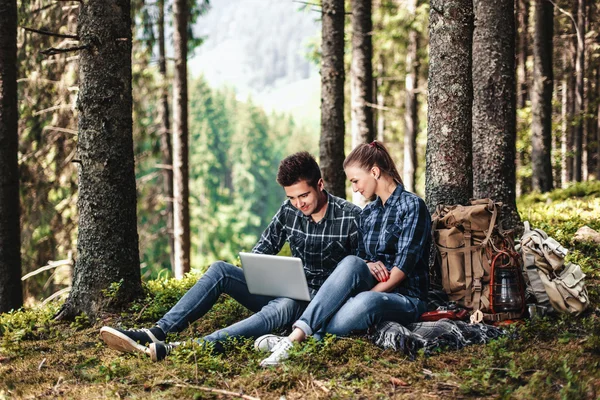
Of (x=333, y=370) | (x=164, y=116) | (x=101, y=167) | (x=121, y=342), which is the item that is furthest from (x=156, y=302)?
(x=164, y=116)

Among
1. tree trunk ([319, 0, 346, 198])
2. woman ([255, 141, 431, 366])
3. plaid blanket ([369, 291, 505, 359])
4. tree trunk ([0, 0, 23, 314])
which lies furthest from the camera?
tree trunk ([319, 0, 346, 198])

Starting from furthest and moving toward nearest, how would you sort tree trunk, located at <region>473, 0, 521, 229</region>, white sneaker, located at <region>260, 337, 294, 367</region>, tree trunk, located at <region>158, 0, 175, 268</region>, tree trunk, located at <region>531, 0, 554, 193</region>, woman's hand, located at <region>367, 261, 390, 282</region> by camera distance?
tree trunk, located at <region>158, 0, 175, 268</region>
tree trunk, located at <region>531, 0, 554, 193</region>
tree trunk, located at <region>473, 0, 521, 229</region>
woman's hand, located at <region>367, 261, 390, 282</region>
white sneaker, located at <region>260, 337, 294, 367</region>

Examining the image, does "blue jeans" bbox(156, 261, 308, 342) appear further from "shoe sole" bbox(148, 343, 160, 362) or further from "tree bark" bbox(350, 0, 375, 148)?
"tree bark" bbox(350, 0, 375, 148)

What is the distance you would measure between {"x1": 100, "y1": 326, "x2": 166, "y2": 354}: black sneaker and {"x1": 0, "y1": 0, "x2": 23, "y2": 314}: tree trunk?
357 cm

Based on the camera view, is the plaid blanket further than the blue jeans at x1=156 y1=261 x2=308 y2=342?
No

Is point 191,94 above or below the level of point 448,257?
above

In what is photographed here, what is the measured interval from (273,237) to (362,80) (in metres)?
5.82

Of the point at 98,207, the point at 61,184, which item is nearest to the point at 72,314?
the point at 98,207

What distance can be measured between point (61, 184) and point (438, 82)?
31.6ft

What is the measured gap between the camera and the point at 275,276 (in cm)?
509

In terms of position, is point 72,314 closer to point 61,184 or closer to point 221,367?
point 221,367

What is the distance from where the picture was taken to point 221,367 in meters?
4.50

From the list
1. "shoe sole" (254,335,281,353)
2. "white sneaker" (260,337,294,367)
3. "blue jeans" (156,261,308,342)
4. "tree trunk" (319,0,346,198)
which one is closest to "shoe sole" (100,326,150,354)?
"blue jeans" (156,261,308,342)

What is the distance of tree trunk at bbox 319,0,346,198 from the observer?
10.0 meters
